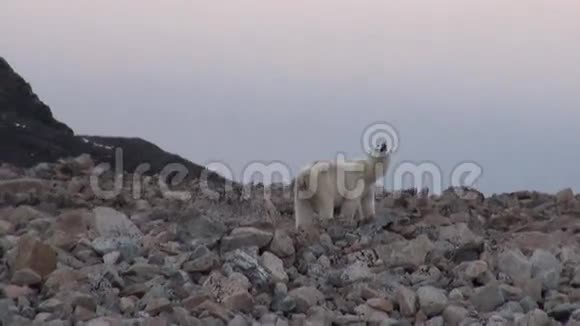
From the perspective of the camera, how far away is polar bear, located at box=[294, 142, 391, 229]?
461 inches

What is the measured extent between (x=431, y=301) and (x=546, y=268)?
1425 mm

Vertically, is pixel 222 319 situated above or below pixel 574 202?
below

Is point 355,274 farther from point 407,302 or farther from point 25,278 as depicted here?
point 25,278

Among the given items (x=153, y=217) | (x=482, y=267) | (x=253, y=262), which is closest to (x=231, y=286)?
(x=253, y=262)

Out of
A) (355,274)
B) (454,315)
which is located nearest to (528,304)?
(454,315)

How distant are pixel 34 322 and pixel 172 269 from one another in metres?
1.42

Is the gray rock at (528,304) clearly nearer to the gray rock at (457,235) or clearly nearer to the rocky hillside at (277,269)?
the rocky hillside at (277,269)

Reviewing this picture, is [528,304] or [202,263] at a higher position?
[202,263]

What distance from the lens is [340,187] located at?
11922mm

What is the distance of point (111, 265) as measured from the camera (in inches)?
316

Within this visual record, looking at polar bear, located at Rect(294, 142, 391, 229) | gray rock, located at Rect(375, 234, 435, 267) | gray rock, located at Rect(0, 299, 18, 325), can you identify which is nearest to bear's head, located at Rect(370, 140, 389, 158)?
polar bear, located at Rect(294, 142, 391, 229)

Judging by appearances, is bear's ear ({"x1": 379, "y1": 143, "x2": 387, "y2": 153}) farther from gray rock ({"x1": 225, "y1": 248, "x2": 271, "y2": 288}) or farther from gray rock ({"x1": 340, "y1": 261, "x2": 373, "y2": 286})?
gray rock ({"x1": 225, "y1": 248, "x2": 271, "y2": 288})

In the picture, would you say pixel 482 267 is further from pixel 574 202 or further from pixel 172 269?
pixel 574 202

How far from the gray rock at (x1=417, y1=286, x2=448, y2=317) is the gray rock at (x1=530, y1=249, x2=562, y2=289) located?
3.33 ft
